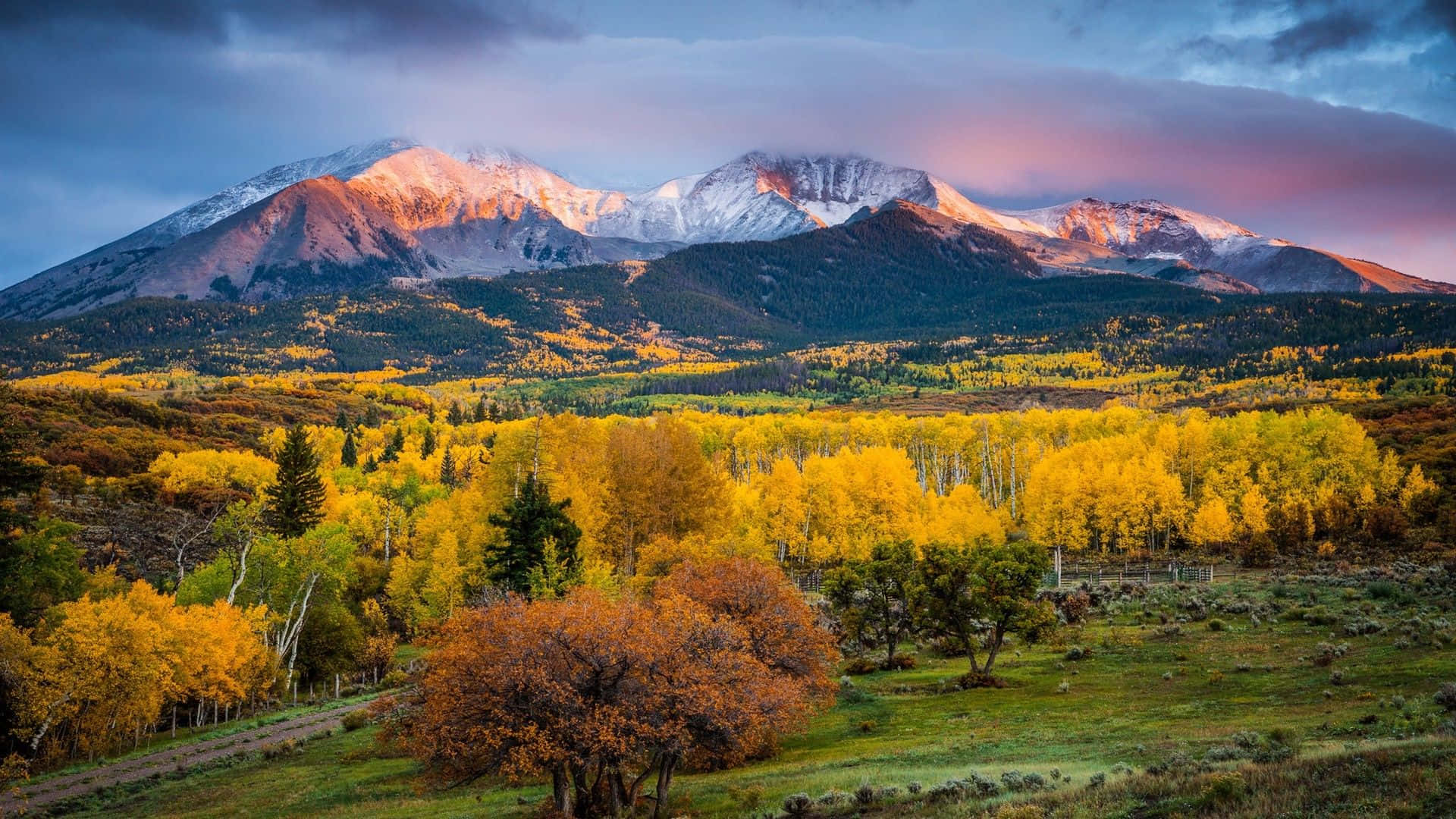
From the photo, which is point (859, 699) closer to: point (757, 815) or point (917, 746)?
point (917, 746)

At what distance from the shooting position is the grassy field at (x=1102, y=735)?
20.5 metres

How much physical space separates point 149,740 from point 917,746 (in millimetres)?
48165

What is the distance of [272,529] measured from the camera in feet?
275

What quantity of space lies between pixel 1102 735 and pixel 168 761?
4430 centimetres

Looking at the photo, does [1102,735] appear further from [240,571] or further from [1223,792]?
[240,571]

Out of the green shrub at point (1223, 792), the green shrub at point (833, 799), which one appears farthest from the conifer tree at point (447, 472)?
the green shrub at point (1223, 792)

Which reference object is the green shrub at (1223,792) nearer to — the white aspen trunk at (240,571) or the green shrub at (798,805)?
the green shrub at (798,805)

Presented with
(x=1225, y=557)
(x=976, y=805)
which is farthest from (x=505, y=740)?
(x=1225, y=557)

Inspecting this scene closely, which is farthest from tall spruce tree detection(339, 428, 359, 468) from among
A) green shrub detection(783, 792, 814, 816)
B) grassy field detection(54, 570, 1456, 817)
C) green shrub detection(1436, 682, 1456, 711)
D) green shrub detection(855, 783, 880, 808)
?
green shrub detection(1436, 682, 1456, 711)

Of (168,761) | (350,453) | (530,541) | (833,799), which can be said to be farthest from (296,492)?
(833,799)

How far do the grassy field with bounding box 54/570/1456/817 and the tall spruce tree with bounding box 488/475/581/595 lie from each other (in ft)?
36.3

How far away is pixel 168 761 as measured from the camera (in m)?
45.2

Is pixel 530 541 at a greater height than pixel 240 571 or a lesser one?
greater

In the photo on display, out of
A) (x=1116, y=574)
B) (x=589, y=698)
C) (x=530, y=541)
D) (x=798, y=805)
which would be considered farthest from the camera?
(x=1116, y=574)
